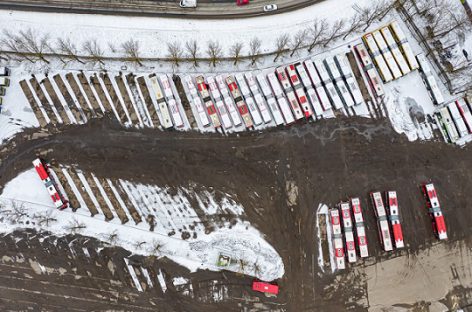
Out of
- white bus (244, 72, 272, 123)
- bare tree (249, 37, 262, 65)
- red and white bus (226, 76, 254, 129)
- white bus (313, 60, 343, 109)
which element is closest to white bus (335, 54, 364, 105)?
white bus (313, 60, 343, 109)

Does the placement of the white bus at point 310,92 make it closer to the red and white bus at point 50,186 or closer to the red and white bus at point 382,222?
the red and white bus at point 382,222

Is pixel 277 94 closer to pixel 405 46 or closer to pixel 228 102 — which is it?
pixel 228 102

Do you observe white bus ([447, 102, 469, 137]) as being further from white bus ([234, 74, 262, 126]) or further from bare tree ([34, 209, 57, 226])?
bare tree ([34, 209, 57, 226])

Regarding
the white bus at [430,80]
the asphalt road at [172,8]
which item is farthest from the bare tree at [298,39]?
the white bus at [430,80]

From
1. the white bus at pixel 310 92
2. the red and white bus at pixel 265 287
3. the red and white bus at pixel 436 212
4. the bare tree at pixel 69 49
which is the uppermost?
the bare tree at pixel 69 49

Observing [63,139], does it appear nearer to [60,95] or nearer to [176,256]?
[60,95]

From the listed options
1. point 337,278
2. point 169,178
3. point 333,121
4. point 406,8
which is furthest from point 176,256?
point 406,8

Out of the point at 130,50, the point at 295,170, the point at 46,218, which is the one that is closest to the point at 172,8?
the point at 130,50
